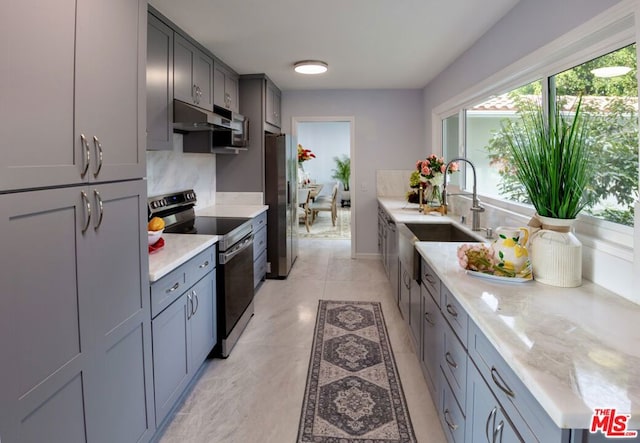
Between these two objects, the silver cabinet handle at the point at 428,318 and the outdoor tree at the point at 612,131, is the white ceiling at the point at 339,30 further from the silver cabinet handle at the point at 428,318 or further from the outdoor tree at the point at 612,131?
the silver cabinet handle at the point at 428,318

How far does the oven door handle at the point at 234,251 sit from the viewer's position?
2665 millimetres

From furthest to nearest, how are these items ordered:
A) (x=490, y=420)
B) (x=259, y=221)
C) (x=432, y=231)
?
1. (x=259, y=221)
2. (x=432, y=231)
3. (x=490, y=420)

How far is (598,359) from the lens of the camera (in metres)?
0.99

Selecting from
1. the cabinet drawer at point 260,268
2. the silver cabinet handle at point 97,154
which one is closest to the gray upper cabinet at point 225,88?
the cabinet drawer at point 260,268

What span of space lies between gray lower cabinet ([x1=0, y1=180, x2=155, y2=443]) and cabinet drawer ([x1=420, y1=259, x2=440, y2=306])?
1.40m

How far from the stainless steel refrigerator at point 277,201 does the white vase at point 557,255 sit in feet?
10.8

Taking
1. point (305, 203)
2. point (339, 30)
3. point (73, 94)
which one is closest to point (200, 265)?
point (73, 94)

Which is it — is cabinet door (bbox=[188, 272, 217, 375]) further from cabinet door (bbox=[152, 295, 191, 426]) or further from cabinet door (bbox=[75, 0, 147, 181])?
cabinet door (bbox=[75, 0, 147, 181])

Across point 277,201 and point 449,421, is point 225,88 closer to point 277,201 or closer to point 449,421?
point 277,201

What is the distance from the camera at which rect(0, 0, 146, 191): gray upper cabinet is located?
1.03 metres

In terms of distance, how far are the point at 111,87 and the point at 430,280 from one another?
1.77 meters

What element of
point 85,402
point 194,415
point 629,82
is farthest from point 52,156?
point 629,82

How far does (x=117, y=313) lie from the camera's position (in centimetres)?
150

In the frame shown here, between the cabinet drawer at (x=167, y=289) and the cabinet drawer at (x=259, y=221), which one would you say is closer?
the cabinet drawer at (x=167, y=289)
